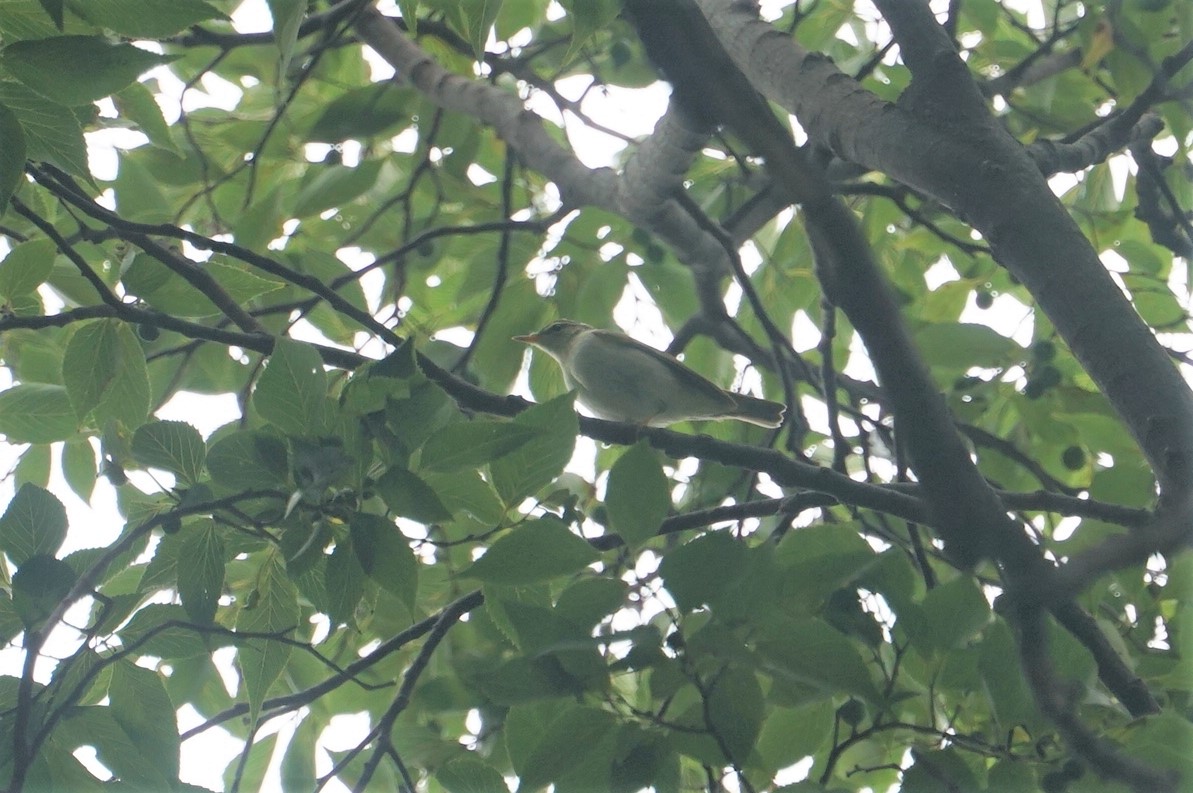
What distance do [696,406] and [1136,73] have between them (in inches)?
88.3

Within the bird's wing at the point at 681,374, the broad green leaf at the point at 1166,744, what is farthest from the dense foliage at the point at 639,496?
the bird's wing at the point at 681,374

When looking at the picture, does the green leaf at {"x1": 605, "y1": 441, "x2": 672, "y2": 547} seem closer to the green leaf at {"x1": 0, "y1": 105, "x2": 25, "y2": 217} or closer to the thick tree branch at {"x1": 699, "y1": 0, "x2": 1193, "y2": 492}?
the thick tree branch at {"x1": 699, "y1": 0, "x2": 1193, "y2": 492}

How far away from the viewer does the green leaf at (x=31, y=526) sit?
5.63ft

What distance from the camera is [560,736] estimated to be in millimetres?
1471

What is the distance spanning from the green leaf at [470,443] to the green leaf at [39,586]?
25.5 inches

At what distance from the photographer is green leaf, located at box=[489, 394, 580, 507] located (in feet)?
5.32

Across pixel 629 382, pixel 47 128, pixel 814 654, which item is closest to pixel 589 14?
pixel 47 128

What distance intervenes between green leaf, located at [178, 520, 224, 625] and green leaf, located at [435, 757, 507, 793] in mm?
494

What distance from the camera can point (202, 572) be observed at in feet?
5.68

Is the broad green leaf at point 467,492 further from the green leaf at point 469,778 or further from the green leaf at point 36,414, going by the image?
the green leaf at point 36,414

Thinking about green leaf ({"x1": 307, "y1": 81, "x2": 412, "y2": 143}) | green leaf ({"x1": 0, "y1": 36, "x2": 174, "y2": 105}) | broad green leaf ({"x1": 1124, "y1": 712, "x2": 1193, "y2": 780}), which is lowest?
broad green leaf ({"x1": 1124, "y1": 712, "x2": 1193, "y2": 780})

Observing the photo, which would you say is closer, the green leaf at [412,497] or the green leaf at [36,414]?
the green leaf at [412,497]

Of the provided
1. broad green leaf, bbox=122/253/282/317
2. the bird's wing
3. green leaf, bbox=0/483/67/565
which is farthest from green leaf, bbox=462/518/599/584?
the bird's wing

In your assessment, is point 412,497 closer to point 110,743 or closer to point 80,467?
point 110,743
